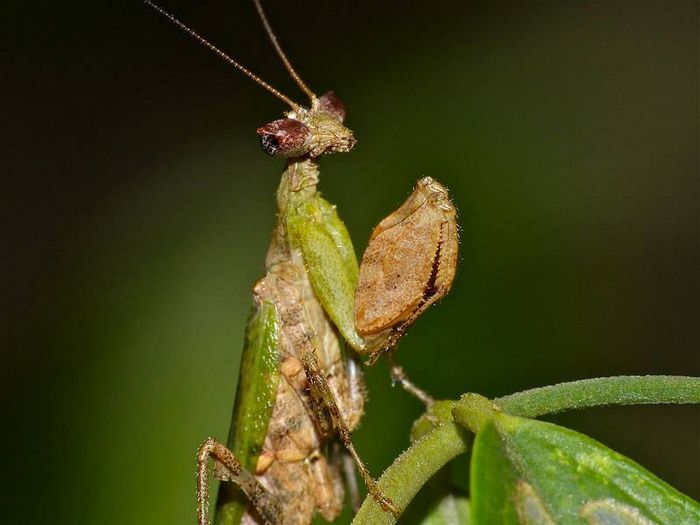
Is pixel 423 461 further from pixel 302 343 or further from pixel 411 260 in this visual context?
pixel 302 343

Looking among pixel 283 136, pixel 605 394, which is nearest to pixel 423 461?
pixel 605 394

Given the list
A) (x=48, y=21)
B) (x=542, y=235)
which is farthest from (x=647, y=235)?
(x=48, y=21)

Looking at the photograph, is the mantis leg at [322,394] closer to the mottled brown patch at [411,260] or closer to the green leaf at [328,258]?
the green leaf at [328,258]

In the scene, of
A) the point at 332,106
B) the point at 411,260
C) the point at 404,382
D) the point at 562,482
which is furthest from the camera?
the point at 404,382

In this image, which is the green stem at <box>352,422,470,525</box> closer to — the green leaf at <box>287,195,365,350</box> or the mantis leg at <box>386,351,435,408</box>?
the green leaf at <box>287,195,365,350</box>

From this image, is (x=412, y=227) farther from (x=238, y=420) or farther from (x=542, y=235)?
(x=542, y=235)

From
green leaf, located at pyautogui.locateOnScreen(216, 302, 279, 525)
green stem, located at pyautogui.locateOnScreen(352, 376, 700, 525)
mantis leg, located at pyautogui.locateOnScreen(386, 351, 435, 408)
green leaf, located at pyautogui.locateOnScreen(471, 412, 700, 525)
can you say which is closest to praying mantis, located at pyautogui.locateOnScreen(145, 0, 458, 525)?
green leaf, located at pyautogui.locateOnScreen(216, 302, 279, 525)
